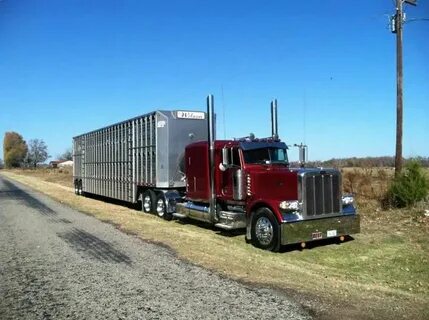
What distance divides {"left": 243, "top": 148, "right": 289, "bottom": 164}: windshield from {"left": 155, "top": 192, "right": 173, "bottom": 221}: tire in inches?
205

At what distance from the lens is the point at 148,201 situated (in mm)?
18828

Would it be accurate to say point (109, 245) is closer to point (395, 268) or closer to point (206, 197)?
point (206, 197)

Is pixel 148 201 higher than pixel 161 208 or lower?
higher

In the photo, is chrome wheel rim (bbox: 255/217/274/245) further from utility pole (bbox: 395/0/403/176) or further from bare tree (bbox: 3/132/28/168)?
bare tree (bbox: 3/132/28/168)

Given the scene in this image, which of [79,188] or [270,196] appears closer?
[270,196]

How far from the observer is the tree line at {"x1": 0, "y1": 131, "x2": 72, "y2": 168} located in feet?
492

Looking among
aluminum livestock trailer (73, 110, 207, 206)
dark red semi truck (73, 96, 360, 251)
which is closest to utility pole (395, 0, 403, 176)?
dark red semi truck (73, 96, 360, 251)

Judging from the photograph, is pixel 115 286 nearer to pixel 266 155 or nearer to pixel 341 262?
pixel 341 262

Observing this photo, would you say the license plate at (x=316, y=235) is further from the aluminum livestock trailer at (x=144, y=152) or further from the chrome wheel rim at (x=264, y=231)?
the aluminum livestock trailer at (x=144, y=152)

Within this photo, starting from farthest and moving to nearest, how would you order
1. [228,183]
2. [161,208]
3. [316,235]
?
1. [161,208]
2. [228,183]
3. [316,235]

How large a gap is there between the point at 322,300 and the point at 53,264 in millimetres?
4799

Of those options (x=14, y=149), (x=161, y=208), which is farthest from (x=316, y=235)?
(x=14, y=149)

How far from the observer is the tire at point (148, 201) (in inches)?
719

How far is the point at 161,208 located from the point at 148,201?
4.58 ft
